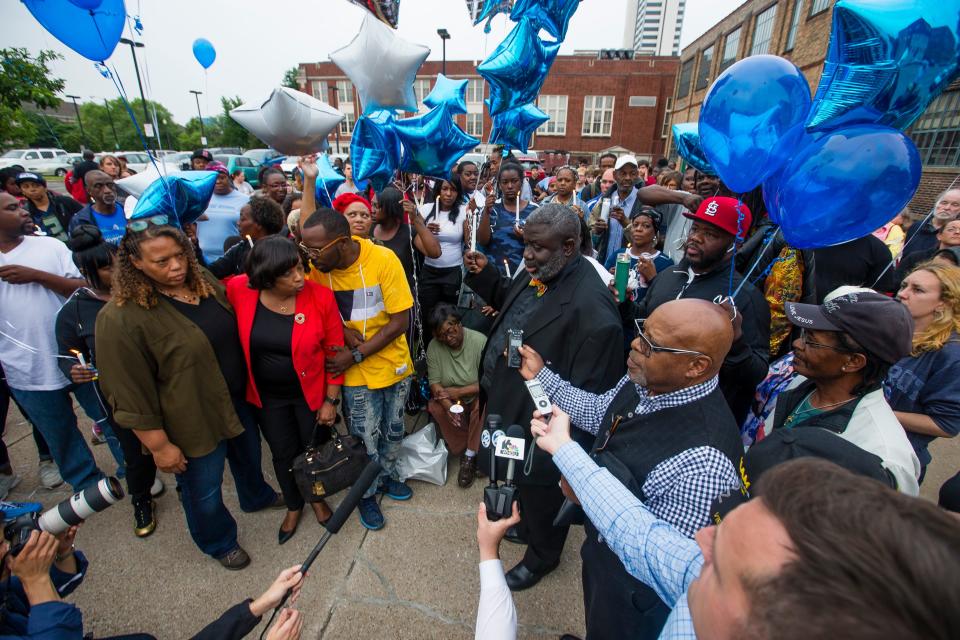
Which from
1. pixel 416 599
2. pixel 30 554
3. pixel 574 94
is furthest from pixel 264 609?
pixel 574 94

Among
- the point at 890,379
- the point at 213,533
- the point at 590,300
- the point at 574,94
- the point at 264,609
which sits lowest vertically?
the point at 213,533

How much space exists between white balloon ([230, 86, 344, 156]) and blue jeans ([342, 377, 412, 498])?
82.7 inches

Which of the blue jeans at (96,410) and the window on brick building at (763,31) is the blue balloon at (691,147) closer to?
the blue jeans at (96,410)

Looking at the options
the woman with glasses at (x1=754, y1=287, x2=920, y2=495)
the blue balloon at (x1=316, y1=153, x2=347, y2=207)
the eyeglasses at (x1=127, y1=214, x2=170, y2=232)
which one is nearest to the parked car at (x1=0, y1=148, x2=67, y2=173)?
the blue balloon at (x1=316, y1=153, x2=347, y2=207)

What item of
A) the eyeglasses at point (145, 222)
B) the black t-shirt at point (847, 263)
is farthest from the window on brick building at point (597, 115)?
the eyeglasses at point (145, 222)

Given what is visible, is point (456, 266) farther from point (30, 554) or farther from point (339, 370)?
point (30, 554)

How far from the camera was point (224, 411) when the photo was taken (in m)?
2.30

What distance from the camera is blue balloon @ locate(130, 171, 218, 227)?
2303 mm

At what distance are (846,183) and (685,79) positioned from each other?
32.8m

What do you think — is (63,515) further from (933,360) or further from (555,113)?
(555,113)

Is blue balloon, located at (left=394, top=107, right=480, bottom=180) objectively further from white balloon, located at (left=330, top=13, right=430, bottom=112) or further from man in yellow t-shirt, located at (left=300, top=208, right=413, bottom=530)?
man in yellow t-shirt, located at (left=300, top=208, right=413, bottom=530)

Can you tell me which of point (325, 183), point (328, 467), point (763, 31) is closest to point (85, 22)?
point (325, 183)

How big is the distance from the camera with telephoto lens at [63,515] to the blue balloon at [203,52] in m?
8.92

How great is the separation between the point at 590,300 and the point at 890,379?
63.8 inches
